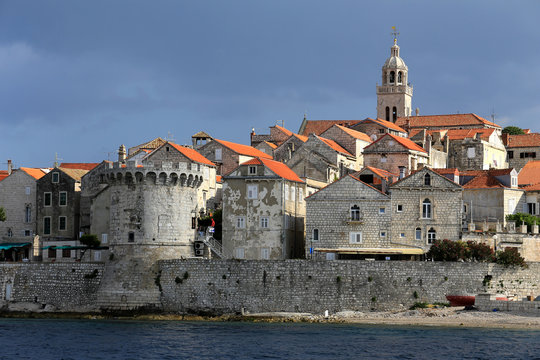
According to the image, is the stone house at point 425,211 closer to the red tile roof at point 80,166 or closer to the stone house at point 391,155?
the stone house at point 391,155

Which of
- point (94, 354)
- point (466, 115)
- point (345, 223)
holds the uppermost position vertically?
point (466, 115)

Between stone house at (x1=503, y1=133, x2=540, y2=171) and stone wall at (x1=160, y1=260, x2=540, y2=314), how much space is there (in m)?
36.7

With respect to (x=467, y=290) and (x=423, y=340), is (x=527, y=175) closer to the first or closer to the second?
(x=467, y=290)

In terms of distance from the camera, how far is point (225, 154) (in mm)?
94938

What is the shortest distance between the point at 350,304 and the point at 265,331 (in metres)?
6.88

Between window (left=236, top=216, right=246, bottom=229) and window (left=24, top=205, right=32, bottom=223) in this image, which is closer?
window (left=236, top=216, right=246, bottom=229)

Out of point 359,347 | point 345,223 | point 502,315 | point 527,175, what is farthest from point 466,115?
point 359,347

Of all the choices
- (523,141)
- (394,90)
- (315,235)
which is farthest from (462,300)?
(394,90)

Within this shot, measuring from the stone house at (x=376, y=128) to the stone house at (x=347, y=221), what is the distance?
2870cm

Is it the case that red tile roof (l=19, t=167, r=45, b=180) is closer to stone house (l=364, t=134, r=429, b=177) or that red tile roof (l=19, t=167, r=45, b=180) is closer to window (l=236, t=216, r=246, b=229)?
window (l=236, t=216, r=246, b=229)

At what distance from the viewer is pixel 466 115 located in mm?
115312

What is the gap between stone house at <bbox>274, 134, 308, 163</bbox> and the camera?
98031 millimetres

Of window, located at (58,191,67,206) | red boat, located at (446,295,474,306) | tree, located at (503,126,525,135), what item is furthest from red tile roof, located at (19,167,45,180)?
tree, located at (503,126,525,135)

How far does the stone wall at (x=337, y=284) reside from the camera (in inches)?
2793
